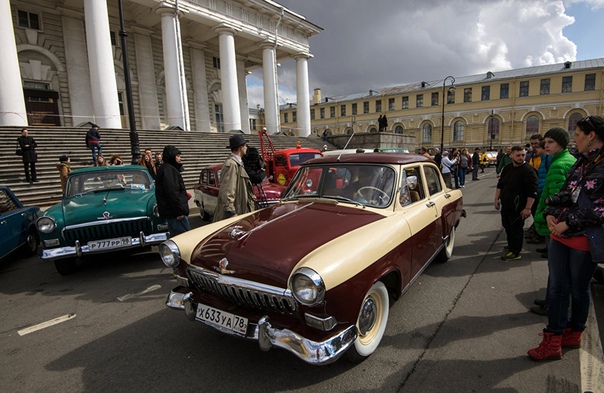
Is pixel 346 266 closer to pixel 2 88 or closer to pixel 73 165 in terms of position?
pixel 73 165

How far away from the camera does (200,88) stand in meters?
26.2

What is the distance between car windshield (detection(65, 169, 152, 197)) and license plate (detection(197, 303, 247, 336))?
169 inches

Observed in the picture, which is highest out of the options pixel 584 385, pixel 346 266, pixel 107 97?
pixel 107 97

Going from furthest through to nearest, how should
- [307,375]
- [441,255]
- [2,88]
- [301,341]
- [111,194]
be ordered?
1. [2,88]
2. [111,194]
3. [441,255]
4. [307,375]
5. [301,341]

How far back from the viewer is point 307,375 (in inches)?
94.7

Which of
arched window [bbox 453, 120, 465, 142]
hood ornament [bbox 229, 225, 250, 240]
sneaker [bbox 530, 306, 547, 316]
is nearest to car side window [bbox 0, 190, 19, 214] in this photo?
hood ornament [bbox 229, 225, 250, 240]

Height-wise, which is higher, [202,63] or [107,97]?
[202,63]

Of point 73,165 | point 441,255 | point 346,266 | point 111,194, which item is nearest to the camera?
point 346,266

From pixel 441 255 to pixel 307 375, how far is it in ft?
10.2

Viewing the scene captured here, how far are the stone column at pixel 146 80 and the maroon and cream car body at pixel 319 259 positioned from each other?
22414 mm

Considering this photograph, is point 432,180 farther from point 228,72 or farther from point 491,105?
point 491,105

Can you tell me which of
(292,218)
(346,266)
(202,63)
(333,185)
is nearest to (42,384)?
(292,218)

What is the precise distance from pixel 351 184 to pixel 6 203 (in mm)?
6303

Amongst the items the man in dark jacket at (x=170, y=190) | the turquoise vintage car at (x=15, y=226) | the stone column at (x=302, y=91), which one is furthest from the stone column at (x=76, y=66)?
the man in dark jacket at (x=170, y=190)
